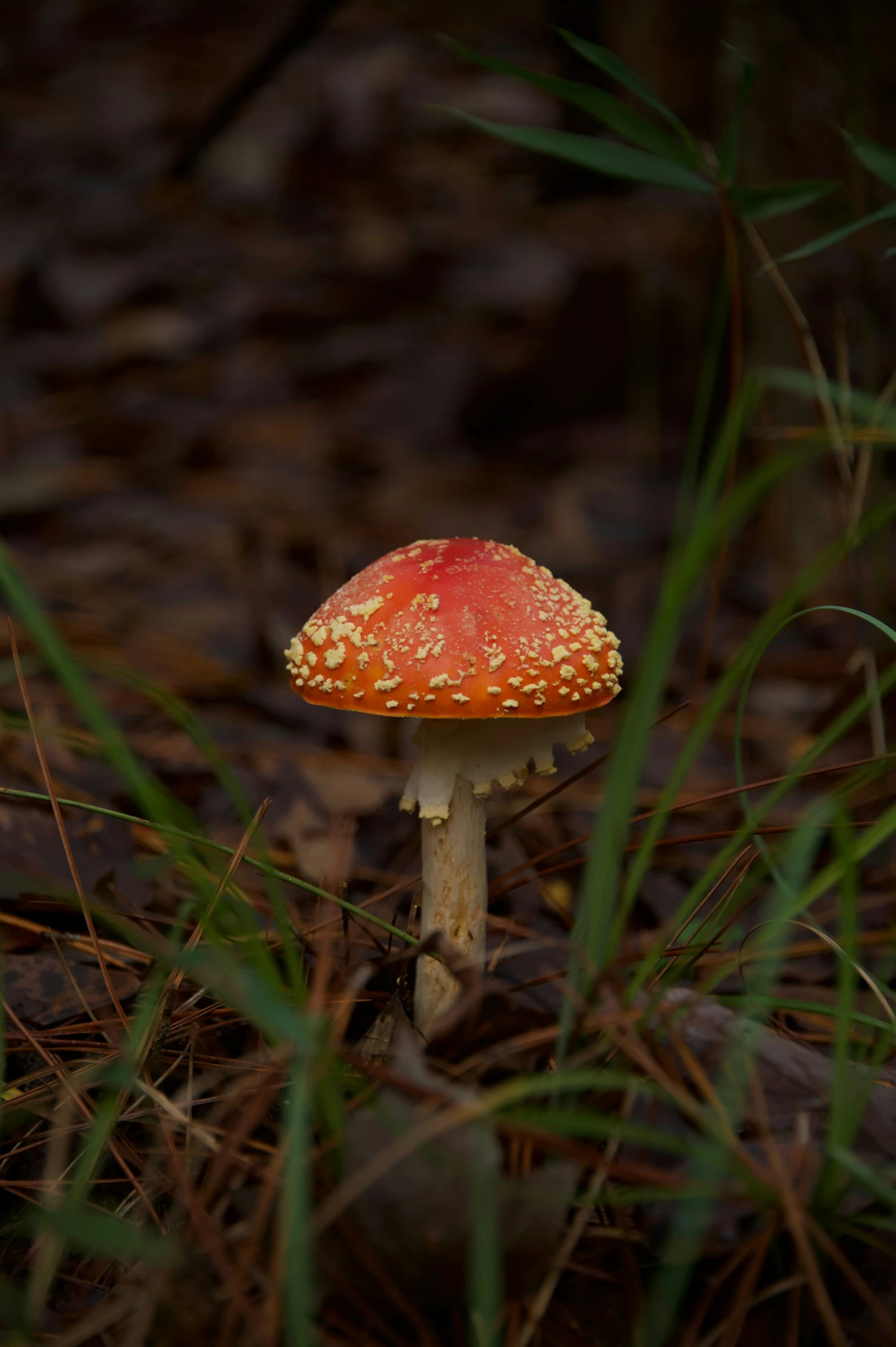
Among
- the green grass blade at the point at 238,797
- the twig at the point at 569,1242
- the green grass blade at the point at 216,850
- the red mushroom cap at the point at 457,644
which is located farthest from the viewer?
the red mushroom cap at the point at 457,644

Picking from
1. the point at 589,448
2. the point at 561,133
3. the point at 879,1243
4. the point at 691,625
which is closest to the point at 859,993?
the point at 879,1243

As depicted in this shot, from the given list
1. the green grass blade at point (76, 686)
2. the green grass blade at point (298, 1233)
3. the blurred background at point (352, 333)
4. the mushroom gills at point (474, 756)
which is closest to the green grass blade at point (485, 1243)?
the green grass blade at point (298, 1233)

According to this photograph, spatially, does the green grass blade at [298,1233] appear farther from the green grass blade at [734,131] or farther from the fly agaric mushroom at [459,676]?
the green grass blade at [734,131]

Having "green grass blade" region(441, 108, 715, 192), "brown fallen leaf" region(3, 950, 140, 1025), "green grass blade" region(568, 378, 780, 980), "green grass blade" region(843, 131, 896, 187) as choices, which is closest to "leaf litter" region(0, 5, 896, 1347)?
"brown fallen leaf" region(3, 950, 140, 1025)

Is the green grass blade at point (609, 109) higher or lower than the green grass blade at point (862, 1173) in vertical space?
higher

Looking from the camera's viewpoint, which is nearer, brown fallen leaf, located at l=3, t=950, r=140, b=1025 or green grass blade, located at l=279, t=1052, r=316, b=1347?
green grass blade, located at l=279, t=1052, r=316, b=1347

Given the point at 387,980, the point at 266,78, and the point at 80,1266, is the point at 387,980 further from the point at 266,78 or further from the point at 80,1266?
the point at 266,78

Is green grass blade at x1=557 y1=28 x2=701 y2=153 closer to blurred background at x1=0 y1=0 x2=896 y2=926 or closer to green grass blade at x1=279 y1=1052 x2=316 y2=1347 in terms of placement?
blurred background at x1=0 y1=0 x2=896 y2=926
